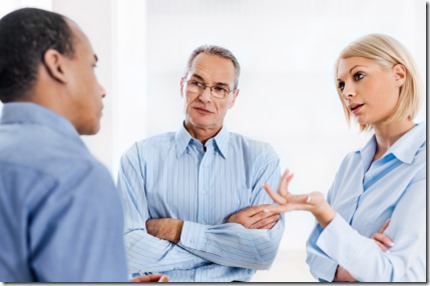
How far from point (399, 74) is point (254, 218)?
0.53 m

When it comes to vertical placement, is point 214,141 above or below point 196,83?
below

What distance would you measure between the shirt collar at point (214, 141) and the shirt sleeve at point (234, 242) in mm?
171

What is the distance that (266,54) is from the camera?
1.85 metres

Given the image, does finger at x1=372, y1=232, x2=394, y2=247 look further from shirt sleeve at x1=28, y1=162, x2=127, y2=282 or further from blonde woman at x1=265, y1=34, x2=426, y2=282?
shirt sleeve at x1=28, y1=162, x2=127, y2=282

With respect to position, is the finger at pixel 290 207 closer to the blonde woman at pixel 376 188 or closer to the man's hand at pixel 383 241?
the blonde woman at pixel 376 188

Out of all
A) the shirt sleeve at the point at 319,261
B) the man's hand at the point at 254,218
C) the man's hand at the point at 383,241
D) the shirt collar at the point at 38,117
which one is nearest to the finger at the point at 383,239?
the man's hand at the point at 383,241

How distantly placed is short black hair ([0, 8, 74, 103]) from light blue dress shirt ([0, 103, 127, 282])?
5.9 inches

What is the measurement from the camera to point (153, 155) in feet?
5.49

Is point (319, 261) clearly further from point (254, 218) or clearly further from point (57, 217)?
point (57, 217)

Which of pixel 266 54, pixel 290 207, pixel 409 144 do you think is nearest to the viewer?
pixel 290 207

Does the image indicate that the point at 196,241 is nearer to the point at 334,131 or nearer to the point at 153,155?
the point at 153,155

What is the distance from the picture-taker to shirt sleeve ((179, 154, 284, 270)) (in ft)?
5.09

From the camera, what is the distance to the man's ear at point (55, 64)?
90 cm

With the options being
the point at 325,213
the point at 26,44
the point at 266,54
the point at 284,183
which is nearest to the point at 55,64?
the point at 26,44
